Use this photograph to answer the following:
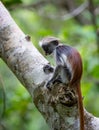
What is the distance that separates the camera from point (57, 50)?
187cm

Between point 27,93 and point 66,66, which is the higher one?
point 66,66

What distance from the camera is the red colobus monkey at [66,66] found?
157 centimetres

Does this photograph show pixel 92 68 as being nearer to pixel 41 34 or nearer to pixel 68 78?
pixel 41 34

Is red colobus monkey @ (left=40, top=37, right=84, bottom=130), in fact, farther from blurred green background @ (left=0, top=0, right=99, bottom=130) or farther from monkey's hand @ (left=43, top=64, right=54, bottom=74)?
blurred green background @ (left=0, top=0, right=99, bottom=130)

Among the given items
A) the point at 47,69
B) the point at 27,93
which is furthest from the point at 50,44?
the point at 27,93

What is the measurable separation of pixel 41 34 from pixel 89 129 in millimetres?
2154

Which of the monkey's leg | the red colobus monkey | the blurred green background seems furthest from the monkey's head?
the blurred green background

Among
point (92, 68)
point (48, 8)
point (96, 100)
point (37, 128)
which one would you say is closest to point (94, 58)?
point (92, 68)

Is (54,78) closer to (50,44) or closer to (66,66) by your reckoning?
(66,66)

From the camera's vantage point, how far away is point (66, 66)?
1783 mm

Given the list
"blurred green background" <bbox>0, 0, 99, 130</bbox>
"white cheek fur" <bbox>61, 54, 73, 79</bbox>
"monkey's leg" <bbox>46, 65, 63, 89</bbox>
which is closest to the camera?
"monkey's leg" <bbox>46, 65, 63, 89</bbox>

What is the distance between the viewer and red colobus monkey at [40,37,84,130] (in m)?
1.57

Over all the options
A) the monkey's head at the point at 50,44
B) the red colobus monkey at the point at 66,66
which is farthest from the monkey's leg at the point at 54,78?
the monkey's head at the point at 50,44

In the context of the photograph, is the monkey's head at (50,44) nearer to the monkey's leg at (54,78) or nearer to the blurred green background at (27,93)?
the monkey's leg at (54,78)
